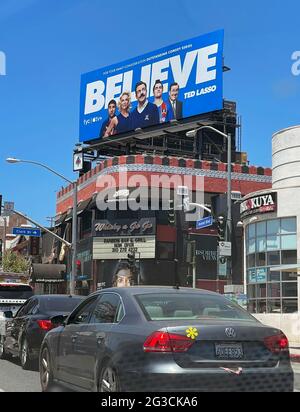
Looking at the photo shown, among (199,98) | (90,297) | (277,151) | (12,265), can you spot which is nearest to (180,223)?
(199,98)

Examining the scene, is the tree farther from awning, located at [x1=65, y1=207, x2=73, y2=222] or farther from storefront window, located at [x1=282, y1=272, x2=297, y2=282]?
storefront window, located at [x1=282, y1=272, x2=297, y2=282]

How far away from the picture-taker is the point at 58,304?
13.2 meters

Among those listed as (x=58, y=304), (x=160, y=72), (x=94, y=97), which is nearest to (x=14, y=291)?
(x=58, y=304)

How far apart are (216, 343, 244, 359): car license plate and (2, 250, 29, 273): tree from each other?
5237cm

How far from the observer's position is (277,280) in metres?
25.4

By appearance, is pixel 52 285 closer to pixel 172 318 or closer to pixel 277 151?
pixel 277 151

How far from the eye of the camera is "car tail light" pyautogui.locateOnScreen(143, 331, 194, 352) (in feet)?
20.1

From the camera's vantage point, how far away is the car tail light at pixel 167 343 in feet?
20.1

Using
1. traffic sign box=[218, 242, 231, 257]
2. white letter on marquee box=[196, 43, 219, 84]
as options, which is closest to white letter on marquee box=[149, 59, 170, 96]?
white letter on marquee box=[196, 43, 219, 84]

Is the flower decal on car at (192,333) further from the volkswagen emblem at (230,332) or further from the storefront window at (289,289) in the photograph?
the storefront window at (289,289)

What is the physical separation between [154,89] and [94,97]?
630cm

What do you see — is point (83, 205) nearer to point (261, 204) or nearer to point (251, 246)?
point (251, 246)

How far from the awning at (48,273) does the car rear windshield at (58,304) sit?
107ft
